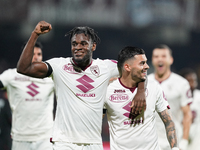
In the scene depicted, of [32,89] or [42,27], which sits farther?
[32,89]

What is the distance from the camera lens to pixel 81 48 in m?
3.52

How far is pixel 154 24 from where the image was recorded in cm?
1633

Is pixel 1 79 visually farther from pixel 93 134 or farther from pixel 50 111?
pixel 93 134

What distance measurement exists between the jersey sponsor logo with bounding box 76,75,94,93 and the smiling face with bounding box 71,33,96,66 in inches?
6.2

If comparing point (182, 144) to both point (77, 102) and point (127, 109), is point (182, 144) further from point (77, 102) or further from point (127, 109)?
point (77, 102)

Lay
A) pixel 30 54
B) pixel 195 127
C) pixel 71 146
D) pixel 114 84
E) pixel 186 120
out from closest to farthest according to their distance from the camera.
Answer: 1. pixel 30 54
2. pixel 71 146
3. pixel 114 84
4. pixel 186 120
5. pixel 195 127

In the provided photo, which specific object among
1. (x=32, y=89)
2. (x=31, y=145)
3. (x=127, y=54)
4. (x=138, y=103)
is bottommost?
(x=31, y=145)

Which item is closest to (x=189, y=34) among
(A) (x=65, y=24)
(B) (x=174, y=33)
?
(B) (x=174, y=33)

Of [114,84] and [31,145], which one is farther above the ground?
[114,84]

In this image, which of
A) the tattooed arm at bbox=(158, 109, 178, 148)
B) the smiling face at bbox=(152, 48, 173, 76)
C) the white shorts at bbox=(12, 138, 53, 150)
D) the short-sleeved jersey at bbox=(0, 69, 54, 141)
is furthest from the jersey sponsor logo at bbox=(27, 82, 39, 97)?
the tattooed arm at bbox=(158, 109, 178, 148)

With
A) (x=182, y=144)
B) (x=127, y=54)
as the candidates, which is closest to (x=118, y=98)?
(x=127, y=54)

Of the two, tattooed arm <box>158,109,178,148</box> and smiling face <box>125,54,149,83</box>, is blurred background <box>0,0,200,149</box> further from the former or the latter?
tattooed arm <box>158,109,178,148</box>

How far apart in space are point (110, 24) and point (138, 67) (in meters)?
12.1

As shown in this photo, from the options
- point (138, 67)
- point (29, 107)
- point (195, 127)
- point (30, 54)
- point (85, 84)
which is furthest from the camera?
point (195, 127)
